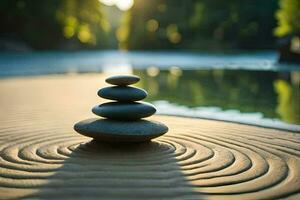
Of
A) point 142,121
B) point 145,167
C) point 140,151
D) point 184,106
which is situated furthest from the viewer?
point 184,106

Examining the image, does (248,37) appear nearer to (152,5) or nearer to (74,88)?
(152,5)

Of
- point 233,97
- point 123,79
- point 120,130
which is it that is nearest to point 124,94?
point 123,79

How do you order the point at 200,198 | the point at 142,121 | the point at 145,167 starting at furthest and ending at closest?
the point at 142,121 < the point at 145,167 < the point at 200,198

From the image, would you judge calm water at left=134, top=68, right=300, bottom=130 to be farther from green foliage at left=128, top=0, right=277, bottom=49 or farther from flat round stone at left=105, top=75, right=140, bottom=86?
green foliage at left=128, top=0, right=277, bottom=49

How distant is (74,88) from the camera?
1460 cm

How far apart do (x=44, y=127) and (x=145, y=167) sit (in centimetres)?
302

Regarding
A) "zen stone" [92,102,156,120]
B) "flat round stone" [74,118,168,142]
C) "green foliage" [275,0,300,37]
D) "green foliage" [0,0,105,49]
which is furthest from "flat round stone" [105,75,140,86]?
"green foliage" [0,0,105,49]

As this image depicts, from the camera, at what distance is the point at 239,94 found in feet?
43.7

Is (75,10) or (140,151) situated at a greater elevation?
(75,10)

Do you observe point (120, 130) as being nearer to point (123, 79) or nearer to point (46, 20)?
point (123, 79)

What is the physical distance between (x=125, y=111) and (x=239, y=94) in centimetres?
805

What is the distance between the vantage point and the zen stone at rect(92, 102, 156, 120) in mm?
5895

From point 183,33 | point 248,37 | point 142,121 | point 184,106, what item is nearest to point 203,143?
point 142,121

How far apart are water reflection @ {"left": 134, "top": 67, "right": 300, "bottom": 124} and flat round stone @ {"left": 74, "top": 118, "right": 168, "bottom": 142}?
3731 millimetres
